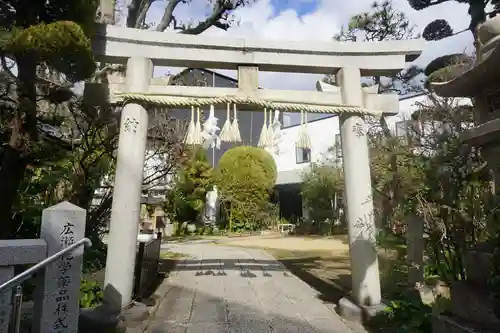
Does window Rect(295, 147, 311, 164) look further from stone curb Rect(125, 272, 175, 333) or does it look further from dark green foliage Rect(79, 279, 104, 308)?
dark green foliage Rect(79, 279, 104, 308)

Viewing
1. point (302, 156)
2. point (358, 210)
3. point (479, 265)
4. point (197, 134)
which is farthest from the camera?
point (302, 156)

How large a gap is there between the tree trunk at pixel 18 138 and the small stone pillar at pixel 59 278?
6.23 ft

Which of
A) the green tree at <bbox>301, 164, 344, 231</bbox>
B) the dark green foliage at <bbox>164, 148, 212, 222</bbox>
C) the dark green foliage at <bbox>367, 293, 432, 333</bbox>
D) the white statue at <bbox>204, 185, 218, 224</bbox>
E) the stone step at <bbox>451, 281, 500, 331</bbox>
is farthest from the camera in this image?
the white statue at <bbox>204, 185, 218, 224</bbox>

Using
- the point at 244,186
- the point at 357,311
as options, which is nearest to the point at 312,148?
the point at 244,186

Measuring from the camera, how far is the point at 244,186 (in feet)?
73.7

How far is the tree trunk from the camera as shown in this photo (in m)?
4.62

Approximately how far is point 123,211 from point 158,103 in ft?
5.21

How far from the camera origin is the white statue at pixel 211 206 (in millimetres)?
22828

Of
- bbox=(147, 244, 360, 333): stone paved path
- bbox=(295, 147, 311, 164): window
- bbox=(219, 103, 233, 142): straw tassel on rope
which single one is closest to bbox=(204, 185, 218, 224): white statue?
bbox=(295, 147, 311, 164): window

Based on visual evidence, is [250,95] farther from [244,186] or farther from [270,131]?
[244,186]

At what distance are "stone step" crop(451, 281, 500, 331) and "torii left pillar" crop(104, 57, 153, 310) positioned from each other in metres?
3.86

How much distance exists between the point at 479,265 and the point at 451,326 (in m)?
0.66

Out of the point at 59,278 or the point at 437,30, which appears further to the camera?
the point at 437,30

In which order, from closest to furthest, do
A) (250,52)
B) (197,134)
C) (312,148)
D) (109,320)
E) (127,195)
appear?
(109,320) < (127,195) < (197,134) < (250,52) < (312,148)
